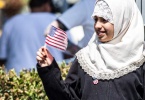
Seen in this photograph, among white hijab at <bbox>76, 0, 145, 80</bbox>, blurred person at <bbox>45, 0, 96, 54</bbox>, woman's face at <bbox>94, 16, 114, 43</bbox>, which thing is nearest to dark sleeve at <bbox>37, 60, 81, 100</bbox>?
white hijab at <bbox>76, 0, 145, 80</bbox>

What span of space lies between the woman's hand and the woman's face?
14.3 inches

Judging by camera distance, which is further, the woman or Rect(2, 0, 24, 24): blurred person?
Rect(2, 0, 24, 24): blurred person

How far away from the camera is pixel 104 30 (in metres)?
4.16

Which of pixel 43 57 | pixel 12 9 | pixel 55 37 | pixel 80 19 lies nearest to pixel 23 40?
pixel 80 19

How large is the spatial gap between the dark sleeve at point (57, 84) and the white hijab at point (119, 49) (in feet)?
0.50

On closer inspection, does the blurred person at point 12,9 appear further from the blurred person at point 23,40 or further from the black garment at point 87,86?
the black garment at point 87,86

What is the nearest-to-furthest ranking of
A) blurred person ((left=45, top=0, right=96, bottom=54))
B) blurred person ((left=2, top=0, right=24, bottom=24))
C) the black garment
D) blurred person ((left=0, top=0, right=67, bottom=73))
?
the black garment
blurred person ((left=45, top=0, right=96, bottom=54))
blurred person ((left=0, top=0, right=67, bottom=73))
blurred person ((left=2, top=0, right=24, bottom=24))

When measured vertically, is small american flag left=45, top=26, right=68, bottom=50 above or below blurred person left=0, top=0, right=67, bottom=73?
above

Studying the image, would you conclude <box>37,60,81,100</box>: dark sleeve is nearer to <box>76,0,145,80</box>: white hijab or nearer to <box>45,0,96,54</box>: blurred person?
<box>76,0,145,80</box>: white hijab

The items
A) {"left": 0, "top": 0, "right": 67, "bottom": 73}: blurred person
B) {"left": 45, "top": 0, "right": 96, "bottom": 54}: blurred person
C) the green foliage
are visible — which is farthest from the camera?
{"left": 0, "top": 0, "right": 67, "bottom": 73}: blurred person

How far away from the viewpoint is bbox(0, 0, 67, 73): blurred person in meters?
7.58

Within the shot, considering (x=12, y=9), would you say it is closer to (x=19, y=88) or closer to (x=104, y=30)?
(x=19, y=88)

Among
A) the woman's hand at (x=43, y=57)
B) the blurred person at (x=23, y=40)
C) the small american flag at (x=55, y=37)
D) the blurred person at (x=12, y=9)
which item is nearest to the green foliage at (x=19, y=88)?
the small american flag at (x=55, y=37)

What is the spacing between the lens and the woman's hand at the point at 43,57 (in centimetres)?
416
